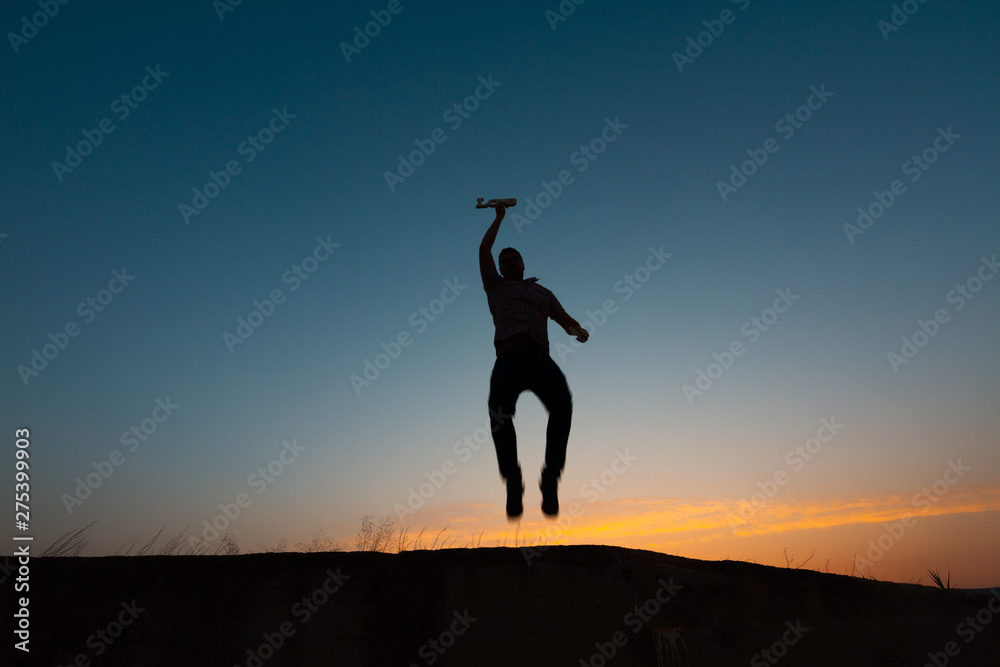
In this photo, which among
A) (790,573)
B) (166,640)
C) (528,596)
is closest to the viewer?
(166,640)

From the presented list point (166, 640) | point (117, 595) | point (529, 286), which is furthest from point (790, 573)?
point (117, 595)

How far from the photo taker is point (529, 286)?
4.24m

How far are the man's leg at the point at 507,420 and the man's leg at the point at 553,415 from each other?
0.13 meters

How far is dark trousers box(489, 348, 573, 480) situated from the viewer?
12.5 feet

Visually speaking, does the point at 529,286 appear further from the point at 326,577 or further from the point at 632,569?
the point at 326,577

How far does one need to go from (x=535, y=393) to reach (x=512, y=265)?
0.99 m

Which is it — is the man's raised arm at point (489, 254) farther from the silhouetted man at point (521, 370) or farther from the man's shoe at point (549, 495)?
the man's shoe at point (549, 495)

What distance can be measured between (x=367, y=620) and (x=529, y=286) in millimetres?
2268

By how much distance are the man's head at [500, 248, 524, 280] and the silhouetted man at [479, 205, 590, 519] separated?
0.33 ft

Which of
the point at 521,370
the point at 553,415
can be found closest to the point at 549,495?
the point at 553,415

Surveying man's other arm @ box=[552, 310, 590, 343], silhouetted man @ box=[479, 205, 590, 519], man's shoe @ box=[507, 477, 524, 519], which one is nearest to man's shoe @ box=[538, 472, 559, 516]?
silhouetted man @ box=[479, 205, 590, 519]

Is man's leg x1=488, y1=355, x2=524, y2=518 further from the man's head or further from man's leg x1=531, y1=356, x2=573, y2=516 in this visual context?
the man's head

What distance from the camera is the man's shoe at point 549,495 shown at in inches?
145

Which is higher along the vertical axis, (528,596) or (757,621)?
(757,621)
